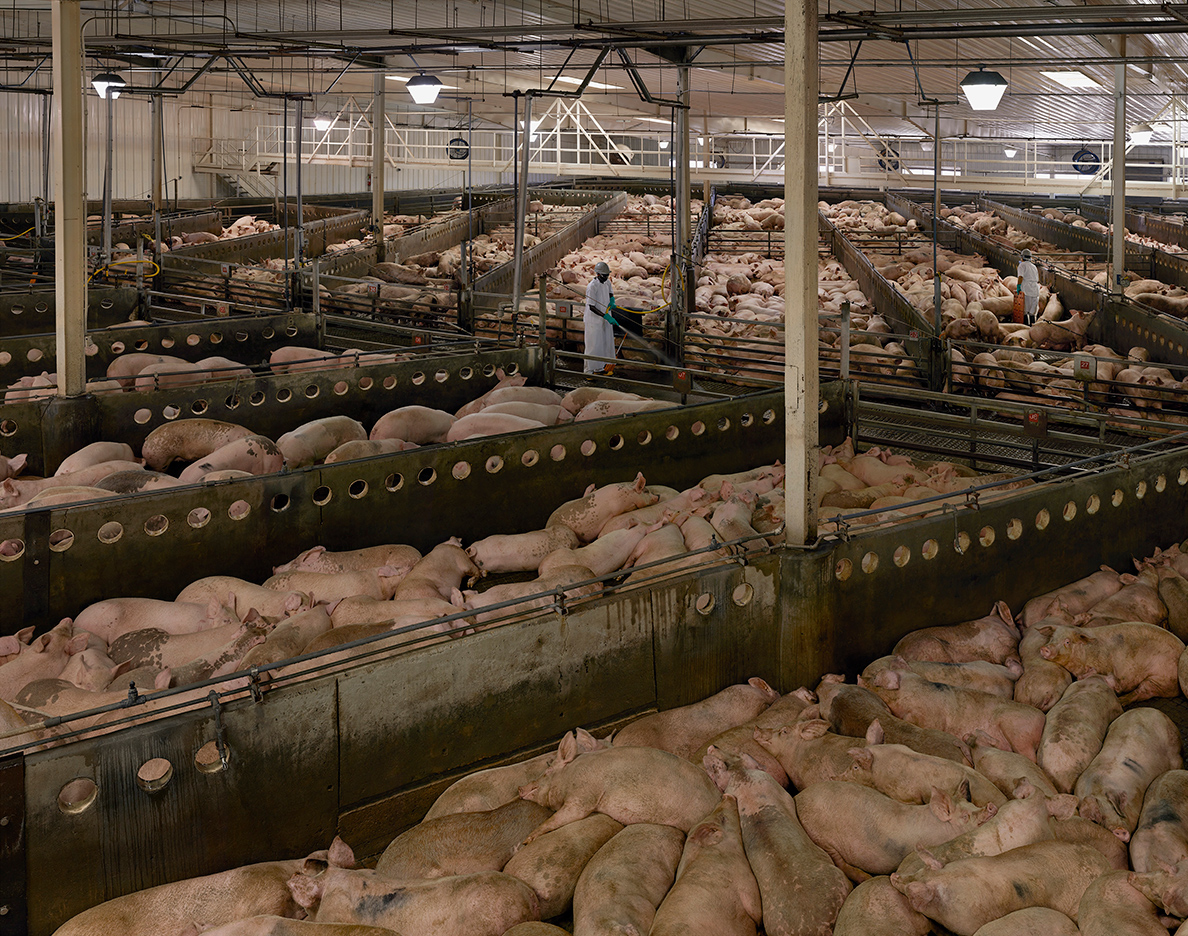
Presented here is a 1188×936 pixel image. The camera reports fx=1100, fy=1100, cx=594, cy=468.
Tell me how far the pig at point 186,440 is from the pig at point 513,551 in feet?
8.87

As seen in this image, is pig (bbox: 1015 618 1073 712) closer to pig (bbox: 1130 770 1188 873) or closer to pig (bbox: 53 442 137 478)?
pig (bbox: 1130 770 1188 873)

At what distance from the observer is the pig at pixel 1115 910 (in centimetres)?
366

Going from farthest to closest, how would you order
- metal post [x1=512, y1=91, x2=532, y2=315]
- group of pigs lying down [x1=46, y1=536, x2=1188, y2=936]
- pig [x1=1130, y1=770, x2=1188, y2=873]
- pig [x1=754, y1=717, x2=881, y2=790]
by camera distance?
metal post [x1=512, y1=91, x2=532, y2=315], pig [x1=754, y1=717, x2=881, y2=790], pig [x1=1130, y1=770, x2=1188, y2=873], group of pigs lying down [x1=46, y1=536, x2=1188, y2=936]

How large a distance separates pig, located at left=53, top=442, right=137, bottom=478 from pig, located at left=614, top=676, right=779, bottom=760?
5116mm

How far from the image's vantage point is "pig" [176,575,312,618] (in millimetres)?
6465

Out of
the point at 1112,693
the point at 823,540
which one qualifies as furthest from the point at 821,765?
the point at 1112,693

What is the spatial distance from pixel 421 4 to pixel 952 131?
28902mm

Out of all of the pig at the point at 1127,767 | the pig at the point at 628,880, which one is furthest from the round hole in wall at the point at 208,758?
the pig at the point at 1127,767

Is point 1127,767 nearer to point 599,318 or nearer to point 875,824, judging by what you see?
point 875,824

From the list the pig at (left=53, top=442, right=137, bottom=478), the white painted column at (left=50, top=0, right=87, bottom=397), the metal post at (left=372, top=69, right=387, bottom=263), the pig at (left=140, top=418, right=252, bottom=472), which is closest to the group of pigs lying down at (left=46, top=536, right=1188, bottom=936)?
the pig at (left=53, top=442, right=137, bottom=478)

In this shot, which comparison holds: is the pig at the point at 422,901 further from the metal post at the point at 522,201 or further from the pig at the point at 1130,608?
the metal post at the point at 522,201

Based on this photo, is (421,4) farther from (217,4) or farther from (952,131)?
(952,131)

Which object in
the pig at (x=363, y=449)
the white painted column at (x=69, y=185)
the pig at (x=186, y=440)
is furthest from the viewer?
the pig at (x=186, y=440)

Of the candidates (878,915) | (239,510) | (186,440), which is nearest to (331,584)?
(239,510)
